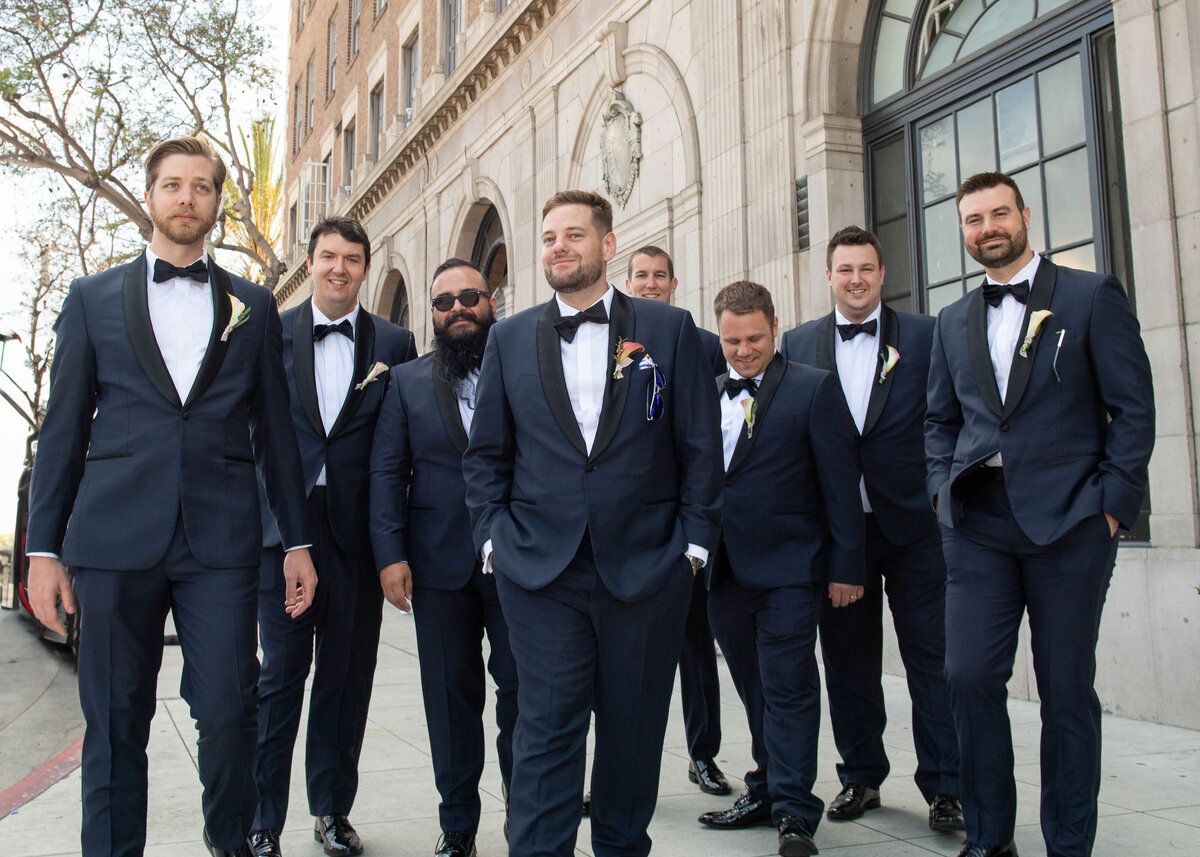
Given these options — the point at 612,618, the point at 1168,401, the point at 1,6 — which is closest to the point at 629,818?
the point at 612,618

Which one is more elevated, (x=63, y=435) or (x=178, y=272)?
(x=178, y=272)

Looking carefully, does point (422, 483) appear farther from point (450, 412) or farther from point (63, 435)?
point (63, 435)

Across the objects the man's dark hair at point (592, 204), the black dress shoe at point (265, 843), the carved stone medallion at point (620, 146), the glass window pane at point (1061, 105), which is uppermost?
the carved stone medallion at point (620, 146)

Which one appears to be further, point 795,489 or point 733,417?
point 733,417

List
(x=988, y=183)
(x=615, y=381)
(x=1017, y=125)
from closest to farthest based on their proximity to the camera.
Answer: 1. (x=615, y=381)
2. (x=988, y=183)
3. (x=1017, y=125)

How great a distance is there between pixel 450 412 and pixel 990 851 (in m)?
2.57

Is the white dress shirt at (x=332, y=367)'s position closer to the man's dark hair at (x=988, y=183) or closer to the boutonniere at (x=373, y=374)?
the boutonniere at (x=373, y=374)

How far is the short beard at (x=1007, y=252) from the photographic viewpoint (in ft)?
12.7

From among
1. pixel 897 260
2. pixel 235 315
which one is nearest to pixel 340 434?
pixel 235 315

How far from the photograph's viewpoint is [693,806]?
4.71 metres

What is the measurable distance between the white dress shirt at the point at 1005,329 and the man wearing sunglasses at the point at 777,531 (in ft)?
2.48

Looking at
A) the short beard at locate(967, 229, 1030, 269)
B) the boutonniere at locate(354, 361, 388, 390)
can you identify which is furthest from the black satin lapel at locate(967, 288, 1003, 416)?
the boutonniere at locate(354, 361, 388, 390)

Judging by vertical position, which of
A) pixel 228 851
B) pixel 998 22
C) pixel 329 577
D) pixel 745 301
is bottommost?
pixel 228 851

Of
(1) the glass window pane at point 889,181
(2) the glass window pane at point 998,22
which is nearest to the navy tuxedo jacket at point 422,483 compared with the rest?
(2) the glass window pane at point 998,22
